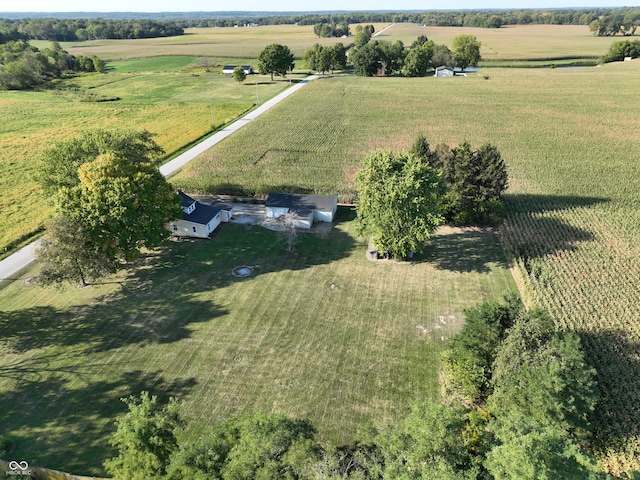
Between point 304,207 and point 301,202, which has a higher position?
point 301,202

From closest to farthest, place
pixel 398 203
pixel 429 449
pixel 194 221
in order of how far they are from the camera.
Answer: pixel 429 449, pixel 398 203, pixel 194 221

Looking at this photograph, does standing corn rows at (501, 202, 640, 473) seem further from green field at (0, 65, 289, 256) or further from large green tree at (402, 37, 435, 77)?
large green tree at (402, 37, 435, 77)

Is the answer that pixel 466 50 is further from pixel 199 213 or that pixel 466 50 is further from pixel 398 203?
pixel 199 213

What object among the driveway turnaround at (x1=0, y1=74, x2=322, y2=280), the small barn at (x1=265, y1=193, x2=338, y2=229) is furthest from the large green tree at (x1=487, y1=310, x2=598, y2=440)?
the driveway turnaround at (x1=0, y1=74, x2=322, y2=280)

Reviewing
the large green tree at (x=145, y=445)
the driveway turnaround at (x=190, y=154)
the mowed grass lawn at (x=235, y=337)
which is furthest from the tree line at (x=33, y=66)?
the large green tree at (x=145, y=445)

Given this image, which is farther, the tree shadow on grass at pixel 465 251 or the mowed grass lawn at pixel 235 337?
the tree shadow on grass at pixel 465 251

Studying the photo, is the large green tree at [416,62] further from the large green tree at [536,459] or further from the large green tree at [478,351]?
the large green tree at [536,459]

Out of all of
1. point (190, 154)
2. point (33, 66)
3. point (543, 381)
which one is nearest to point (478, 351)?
point (543, 381)
